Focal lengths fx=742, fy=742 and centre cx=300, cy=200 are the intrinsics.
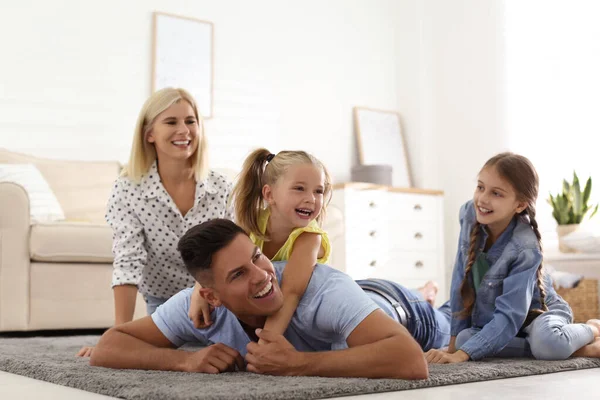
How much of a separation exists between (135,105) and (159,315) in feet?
10.3

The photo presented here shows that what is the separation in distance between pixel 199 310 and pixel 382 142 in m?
4.08

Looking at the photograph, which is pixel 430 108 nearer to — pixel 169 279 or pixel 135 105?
pixel 135 105

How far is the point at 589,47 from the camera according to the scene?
16.1ft

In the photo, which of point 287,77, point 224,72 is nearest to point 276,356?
point 224,72

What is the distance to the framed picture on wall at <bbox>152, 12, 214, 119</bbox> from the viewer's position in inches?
188

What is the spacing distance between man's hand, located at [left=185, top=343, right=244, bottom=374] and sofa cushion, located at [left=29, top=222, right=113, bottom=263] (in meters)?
1.75

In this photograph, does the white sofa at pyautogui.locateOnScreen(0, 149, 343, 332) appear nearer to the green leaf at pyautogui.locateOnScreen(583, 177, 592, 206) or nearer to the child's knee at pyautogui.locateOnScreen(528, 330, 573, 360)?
the child's knee at pyautogui.locateOnScreen(528, 330, 573, 360)

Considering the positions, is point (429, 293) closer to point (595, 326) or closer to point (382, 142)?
point (595, 326)

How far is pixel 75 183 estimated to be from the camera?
4.07 metres

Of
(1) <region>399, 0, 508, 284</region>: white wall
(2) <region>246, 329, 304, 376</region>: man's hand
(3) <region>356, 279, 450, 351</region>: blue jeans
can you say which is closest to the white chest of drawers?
(1) <region>399, 0, 508, 284</region>: white wall

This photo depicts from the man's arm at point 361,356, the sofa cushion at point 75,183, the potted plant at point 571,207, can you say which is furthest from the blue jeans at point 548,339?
the sofa cushion at point 75,183

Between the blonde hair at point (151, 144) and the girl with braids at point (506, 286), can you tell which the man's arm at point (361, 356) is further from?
the blonde hair at point (151, 144)

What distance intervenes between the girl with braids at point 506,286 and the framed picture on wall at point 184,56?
9.70ft

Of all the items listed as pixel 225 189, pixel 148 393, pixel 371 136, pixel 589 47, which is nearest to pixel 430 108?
pixel 371 136
